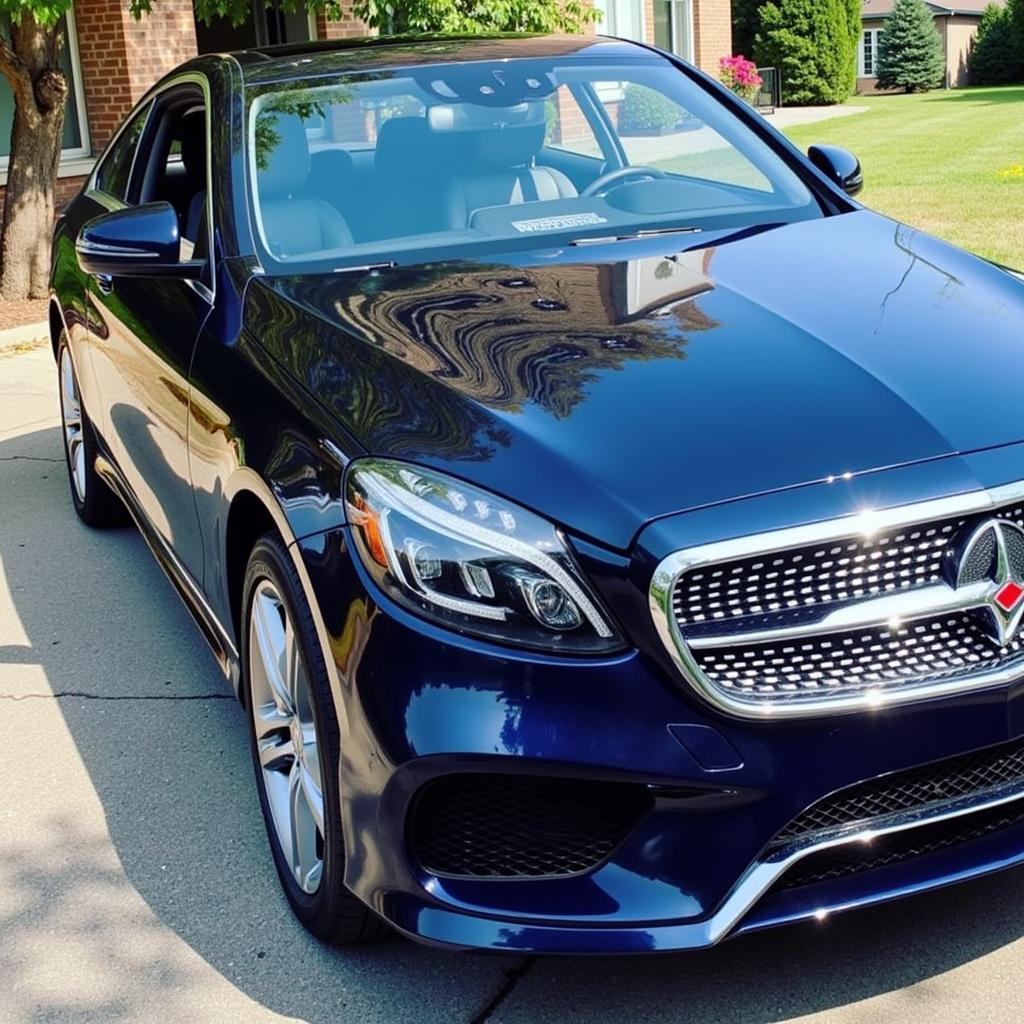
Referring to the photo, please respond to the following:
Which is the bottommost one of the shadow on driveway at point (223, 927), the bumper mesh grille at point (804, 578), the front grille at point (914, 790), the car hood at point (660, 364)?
the shadow on driveway at point (223, 927)

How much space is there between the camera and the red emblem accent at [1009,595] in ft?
8.11

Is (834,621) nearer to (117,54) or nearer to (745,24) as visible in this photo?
(117,54)

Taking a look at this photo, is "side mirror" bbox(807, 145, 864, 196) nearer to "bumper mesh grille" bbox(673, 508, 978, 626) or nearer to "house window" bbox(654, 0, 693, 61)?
"bumper mesh grille" bbox(673, 508, 978, 626)

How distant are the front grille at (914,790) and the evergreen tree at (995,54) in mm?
48575

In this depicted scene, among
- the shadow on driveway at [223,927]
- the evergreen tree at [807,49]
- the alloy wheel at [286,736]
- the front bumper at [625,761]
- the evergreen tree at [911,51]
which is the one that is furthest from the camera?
the evergreen tree at [911,51]

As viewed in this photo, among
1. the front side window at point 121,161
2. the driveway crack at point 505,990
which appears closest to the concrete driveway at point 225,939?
the driveway crack at point 505,990

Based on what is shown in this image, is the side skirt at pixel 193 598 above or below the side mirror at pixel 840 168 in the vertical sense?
below

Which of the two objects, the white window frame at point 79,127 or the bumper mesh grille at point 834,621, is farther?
the white window frame at point 79,127

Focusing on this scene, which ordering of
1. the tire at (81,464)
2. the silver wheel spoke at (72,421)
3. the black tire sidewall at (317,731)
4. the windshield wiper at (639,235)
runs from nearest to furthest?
the black tire sidewall at (317,731), the windshield wiper at (639,235), the tire at (81,464), the silver wheel spoke at (72,421)

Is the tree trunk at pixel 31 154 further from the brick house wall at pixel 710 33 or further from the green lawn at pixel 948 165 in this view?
the brick house wall at pixel 710 33

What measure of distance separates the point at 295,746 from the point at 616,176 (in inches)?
79.2

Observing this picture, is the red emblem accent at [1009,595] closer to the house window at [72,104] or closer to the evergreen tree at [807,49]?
the house window at [72,104]

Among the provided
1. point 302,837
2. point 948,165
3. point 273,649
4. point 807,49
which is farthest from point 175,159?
point 807,49

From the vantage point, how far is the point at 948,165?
57.8 ft
